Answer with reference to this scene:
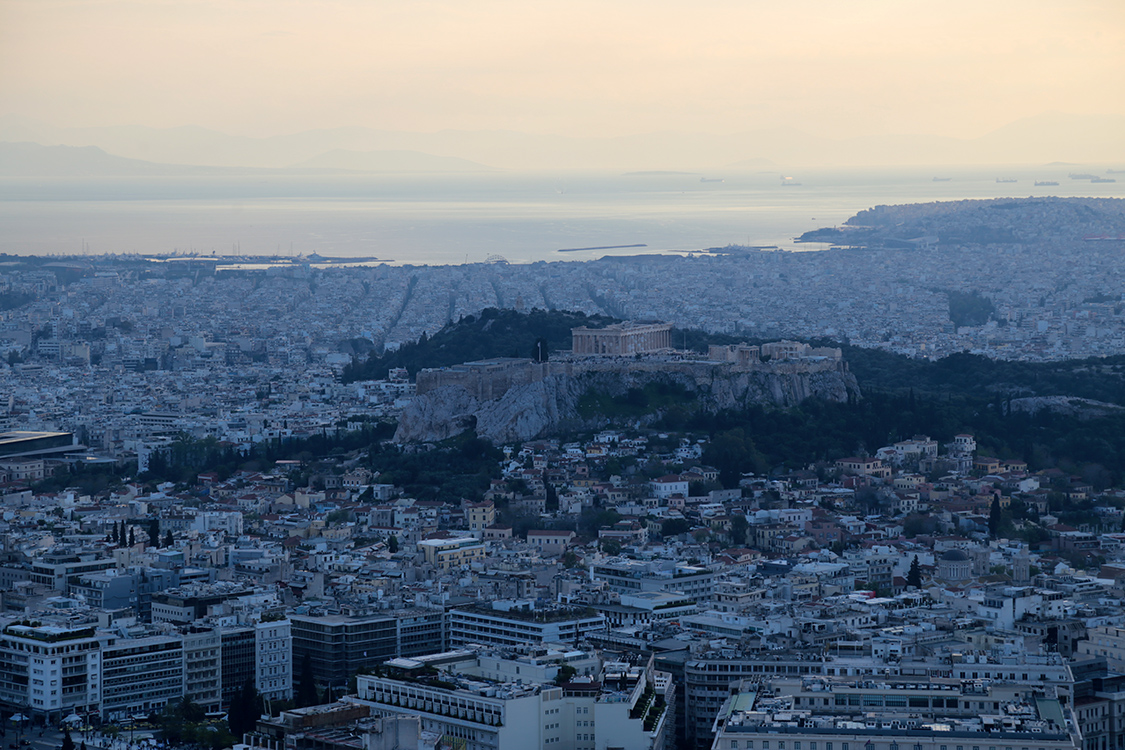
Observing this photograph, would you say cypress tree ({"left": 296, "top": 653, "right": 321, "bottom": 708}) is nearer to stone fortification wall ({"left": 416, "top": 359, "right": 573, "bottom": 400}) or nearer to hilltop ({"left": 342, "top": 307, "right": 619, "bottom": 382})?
stone fortification wall ({"left": 416, "top": 359, "right": 573, "bottom": 400})

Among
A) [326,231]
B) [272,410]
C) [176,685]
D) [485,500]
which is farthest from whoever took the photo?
[326,231]

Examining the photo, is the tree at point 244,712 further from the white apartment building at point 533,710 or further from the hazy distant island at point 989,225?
the hazy distant island at point 989,225

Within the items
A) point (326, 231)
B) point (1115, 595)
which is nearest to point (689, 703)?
point (1115, 595)

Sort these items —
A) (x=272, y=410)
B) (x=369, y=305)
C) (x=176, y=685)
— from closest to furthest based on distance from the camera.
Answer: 1. (x=176, y=685)
2. (x=272, y=410)
3. (x=369, y=305)

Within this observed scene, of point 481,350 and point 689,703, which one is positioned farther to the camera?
point 481,350

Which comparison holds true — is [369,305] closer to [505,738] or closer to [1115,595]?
[1115,595]

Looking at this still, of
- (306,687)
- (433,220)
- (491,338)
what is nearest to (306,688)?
(306,687)

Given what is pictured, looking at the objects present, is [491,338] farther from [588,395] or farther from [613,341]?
[588,395]

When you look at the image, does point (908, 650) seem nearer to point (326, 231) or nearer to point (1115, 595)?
point (1115, 595)
